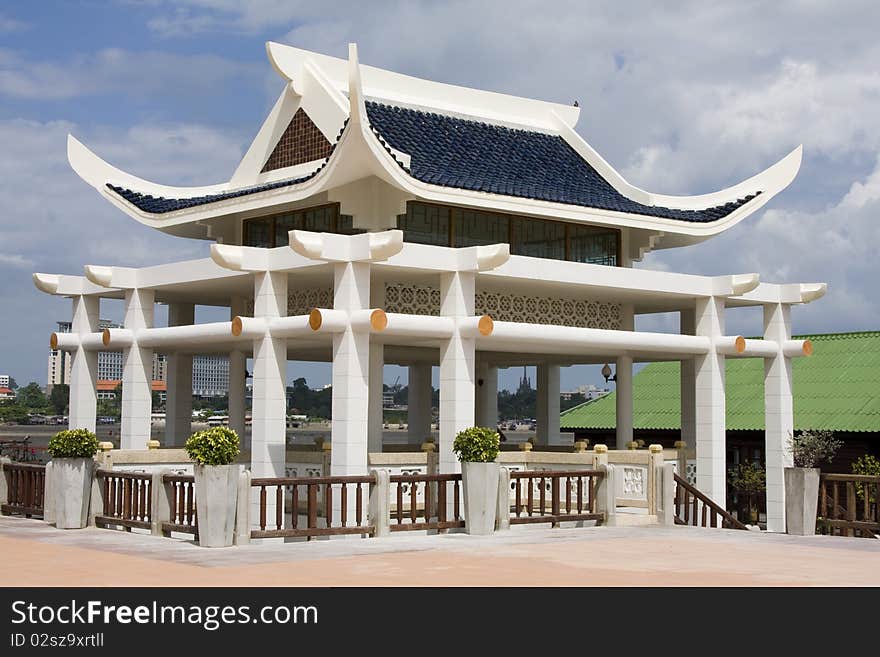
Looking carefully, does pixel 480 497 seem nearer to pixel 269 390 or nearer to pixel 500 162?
pixel 269 390

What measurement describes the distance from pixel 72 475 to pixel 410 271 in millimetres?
6424

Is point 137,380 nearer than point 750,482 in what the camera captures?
Yes

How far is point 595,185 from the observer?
2669cm

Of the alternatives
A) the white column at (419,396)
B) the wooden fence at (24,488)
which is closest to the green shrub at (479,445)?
the wooden fence at (24,488)

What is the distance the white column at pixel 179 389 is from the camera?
28438mm

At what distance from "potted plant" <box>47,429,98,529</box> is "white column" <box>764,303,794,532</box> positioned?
14523 mm

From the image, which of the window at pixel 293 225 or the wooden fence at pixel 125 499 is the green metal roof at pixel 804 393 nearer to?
the window at pixel 293 225

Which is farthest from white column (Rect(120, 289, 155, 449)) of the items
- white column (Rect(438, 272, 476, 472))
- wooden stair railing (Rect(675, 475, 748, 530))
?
wooden stair railing (Rect(675, 475, 748, 530))

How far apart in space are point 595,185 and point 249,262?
8.91m

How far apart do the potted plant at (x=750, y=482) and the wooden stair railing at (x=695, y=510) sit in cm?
639

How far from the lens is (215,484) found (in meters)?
15.7

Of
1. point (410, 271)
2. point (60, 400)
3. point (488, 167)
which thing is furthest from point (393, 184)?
point (60, 400)

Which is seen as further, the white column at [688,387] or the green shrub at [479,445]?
the white column at [688,387]
